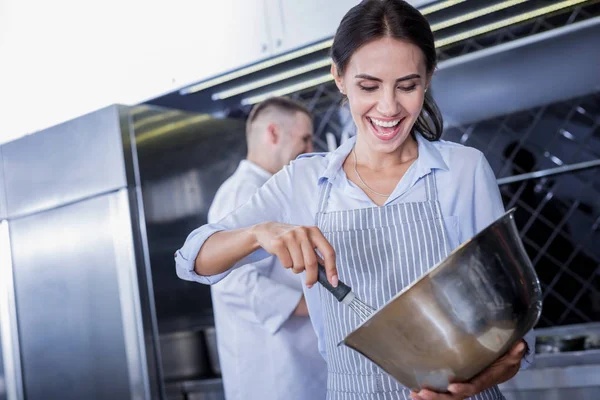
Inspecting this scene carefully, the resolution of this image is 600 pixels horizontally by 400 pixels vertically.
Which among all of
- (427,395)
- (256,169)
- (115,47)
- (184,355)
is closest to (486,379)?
(427,395)

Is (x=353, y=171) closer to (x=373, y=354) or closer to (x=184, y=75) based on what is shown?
(x=373, y=354)

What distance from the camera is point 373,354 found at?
0.81 m

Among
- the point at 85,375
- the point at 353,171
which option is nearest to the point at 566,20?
the point at 353,171

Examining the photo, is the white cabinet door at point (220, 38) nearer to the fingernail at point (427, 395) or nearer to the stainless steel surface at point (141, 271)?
the stainless steel surface at point (141, 271)

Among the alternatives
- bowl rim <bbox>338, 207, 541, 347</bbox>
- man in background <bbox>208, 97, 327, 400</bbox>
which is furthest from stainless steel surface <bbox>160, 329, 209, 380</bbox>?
bowl rim <bbox>338, 207, 541, 347</bbox>

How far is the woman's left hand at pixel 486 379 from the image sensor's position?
84 cm

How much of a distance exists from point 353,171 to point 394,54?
21cm

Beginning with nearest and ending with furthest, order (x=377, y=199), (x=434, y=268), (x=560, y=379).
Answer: (x=434, y=268), (x=377, y=199), (x=560, y=379)

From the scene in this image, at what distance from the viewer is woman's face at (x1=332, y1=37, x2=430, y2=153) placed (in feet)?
3.49

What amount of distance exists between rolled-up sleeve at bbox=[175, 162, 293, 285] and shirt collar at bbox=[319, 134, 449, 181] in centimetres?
7

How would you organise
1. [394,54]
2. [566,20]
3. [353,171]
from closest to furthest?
1. [394,54]
2. [353,171]
3. [566,20]

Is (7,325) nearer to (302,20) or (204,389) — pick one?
(204,389)

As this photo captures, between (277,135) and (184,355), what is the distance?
0.76 m

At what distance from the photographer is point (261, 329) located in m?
2.12
